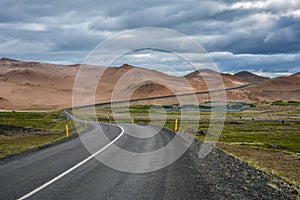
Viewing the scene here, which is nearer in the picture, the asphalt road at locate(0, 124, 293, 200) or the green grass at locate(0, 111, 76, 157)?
the asphalt road at locate(0, 124, 293, 200)

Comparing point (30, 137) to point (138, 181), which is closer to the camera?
point (138, 181)

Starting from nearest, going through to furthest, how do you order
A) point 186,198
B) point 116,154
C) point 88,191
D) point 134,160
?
1. point 186,198
2. point 88,191
3. point 134,160
4. point 116,154

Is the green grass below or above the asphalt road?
below

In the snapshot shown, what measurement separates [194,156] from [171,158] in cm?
177

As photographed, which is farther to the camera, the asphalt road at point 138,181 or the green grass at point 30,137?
the green grass at point 30,137

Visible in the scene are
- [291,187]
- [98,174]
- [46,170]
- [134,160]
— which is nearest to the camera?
[291,187]

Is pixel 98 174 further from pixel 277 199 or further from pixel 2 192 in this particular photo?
pixel 277 199

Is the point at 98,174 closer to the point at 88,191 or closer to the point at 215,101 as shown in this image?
the point at 88,191

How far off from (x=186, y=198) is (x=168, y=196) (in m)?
0.50

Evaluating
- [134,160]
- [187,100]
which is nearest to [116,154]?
[134,160]

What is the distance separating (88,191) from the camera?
400 inches

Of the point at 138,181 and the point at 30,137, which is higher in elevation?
the point at 138,181

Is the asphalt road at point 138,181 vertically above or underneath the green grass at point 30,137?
above

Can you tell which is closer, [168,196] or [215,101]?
[168,196]
